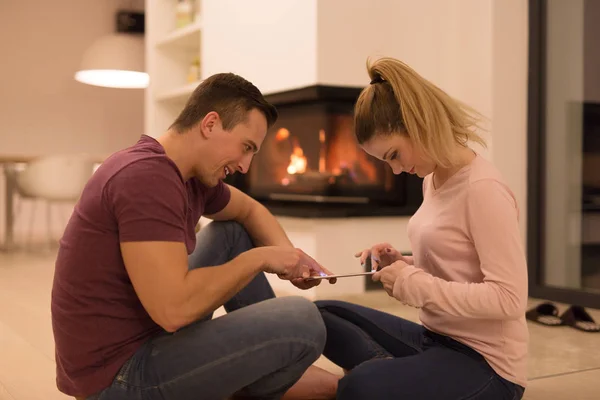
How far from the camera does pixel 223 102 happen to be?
1366 mm

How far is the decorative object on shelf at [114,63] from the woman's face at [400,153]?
427 cm

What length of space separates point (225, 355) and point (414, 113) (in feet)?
1.93

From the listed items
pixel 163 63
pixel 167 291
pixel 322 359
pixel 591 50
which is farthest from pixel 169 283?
pixel 163 63

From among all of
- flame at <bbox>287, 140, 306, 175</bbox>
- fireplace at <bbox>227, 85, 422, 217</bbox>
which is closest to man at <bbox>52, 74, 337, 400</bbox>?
fireplace at <bbox>227, 85, 422, 217</bbox>

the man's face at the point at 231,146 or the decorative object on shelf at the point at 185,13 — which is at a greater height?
the decorative object on shelf at the point at 185,13

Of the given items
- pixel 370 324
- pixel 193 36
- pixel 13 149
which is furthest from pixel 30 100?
pixel 370 324

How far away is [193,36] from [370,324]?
10.6ft

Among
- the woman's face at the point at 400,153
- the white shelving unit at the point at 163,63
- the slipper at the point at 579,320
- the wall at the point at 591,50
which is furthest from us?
the white shelving unit at the point at 163,63

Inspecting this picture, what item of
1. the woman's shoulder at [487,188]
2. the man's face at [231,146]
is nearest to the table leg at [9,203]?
the man's face at [231,146]

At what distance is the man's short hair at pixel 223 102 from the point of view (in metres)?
1.37

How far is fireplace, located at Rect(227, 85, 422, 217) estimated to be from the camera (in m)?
3.08

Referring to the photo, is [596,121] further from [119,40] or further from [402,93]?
[119,40]

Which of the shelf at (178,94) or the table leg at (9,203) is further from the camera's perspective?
the table leg at (9,203)

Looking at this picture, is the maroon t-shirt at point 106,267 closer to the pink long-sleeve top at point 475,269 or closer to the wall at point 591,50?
the pink long-sleeve top at point 475,269
